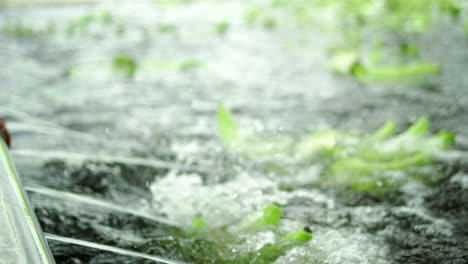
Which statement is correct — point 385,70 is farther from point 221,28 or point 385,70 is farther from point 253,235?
point 221,28

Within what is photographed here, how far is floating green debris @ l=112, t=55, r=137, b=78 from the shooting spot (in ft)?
8.10

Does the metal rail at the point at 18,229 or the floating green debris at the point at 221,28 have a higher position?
the floating green debris at the point at 221,28

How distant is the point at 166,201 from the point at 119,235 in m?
0.19

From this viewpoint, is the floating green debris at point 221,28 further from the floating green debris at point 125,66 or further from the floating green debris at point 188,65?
the floating green debris at point 125,66

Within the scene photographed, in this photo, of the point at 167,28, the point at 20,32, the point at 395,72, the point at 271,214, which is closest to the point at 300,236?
the point at 271,214

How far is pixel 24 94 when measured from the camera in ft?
7.15

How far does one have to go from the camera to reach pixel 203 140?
4.93ft

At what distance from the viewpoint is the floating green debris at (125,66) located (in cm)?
247

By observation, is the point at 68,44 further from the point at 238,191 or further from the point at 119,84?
the point at 238,191

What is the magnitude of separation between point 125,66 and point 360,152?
169cm

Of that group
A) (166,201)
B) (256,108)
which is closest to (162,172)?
(166,201)

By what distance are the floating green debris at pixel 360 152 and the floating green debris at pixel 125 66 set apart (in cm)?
129

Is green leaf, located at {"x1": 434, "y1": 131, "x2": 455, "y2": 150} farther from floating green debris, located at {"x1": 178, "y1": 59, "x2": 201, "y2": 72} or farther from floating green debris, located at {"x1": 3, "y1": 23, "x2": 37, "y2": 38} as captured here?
floating green debris, located at {"x1": 3, "y1": 23, "x2": 37, "y2": 38}

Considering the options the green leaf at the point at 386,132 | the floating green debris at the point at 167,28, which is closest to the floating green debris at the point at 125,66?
the floating green debris at the point at 167,28
